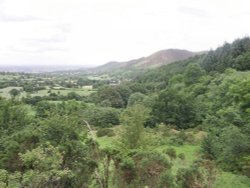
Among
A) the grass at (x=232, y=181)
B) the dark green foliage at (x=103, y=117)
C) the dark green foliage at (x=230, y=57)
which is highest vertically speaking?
the dark green foliage at (x=230, y=57)

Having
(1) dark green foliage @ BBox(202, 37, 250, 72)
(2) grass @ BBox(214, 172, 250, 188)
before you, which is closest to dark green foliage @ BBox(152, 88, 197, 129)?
(2) grass @ BBox(214, 172, 250, 188)

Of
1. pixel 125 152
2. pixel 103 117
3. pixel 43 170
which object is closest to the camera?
pixel 43 170

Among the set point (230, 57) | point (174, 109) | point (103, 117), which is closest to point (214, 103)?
point (174, 109)

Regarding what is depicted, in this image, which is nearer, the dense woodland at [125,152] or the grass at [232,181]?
the dense woodland at [125,152]

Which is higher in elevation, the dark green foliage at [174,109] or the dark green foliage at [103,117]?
the dark green foliage at [174,109]

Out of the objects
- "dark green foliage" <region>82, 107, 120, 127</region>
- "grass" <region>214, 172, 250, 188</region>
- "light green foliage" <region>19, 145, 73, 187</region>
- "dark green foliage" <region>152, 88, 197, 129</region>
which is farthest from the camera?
"dark green foliage" <region>82, 107, 120, 127</region>

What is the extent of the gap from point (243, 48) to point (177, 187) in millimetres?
73253

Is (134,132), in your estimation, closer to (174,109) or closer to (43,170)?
(43,170)

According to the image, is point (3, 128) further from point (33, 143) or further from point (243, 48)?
point (243, 48)

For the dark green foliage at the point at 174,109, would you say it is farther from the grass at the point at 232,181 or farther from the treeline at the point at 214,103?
the grass at the point at 232,181

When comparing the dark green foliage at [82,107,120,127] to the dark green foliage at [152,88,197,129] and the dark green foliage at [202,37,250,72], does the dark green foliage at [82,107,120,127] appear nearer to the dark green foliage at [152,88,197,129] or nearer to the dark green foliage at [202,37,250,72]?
the dark green foliage at [152,88,197,129]

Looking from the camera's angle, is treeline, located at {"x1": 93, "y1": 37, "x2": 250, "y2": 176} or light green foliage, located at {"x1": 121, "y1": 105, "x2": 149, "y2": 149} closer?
treeline, located at {"x1": 93, "y1": 37, "x2": 250, "y2": 176}

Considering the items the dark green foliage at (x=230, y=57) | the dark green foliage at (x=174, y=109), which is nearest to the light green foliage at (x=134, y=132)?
the dark green foliage at (x=174, y=109)

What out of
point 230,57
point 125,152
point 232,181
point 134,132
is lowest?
point 232,181
